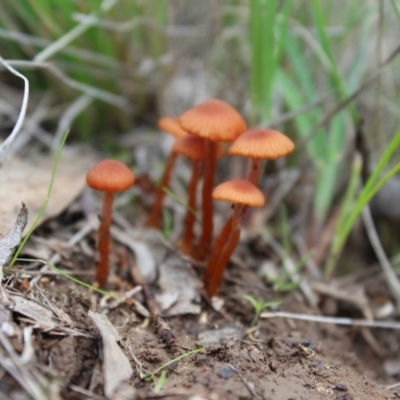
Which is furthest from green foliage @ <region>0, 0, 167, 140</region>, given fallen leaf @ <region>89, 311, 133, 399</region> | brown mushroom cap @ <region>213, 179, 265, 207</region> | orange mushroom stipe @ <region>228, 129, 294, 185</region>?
fallen leaf @ <region>89, 311, 133, 399</region>

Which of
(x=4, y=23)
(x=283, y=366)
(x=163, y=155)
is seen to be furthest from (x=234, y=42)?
(x=283, y=366)

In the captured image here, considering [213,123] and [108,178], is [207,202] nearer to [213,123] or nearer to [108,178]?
[213,123]

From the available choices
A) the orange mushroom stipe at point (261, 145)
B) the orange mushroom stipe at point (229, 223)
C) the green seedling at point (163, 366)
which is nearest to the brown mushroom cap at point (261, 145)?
the orange mushroom stipe at point (261, 145)

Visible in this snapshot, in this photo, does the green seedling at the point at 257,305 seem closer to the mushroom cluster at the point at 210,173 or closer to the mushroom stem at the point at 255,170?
the mushroom cluster at the point at 210,173

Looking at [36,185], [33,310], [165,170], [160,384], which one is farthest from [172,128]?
[160,384]

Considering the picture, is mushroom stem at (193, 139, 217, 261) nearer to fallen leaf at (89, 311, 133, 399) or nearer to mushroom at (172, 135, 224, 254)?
mushroom at (172, 135, 224, 254)

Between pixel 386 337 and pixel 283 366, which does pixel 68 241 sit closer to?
pixel 283 366
